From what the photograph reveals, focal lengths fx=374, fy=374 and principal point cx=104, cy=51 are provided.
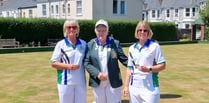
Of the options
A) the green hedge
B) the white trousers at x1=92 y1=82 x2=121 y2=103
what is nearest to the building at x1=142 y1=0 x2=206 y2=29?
the green hedge

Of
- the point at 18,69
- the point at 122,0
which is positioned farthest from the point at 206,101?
the point at 122,0

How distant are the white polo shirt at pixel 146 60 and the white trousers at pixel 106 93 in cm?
40

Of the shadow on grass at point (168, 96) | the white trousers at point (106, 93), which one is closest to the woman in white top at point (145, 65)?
the white trousers at point (106, 93)

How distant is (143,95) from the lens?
16.4ft

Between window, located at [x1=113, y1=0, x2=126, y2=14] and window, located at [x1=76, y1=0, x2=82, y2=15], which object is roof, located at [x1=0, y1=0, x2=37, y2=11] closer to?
window, located at [x1=76, y1=0, x2=82, y2=15]

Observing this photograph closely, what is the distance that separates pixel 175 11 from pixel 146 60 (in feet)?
214

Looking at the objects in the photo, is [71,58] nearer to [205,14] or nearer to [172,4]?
[205,14]

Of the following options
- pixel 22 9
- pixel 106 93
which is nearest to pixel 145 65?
pixel 106 93

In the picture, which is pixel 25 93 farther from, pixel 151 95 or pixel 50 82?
pixel 151 95

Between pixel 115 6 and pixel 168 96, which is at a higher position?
pixel 115 6

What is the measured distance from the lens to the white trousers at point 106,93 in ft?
17.4

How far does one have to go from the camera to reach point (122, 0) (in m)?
45.0

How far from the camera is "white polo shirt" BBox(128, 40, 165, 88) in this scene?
4.95 metres

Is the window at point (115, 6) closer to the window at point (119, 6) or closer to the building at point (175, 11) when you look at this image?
the window at point (119, 6)
